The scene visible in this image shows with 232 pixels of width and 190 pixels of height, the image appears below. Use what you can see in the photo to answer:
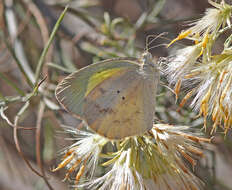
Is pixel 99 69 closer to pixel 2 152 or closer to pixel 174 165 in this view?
pixel 174 165

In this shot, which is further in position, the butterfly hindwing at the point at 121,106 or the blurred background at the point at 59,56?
the blurred background at the point at 59,56

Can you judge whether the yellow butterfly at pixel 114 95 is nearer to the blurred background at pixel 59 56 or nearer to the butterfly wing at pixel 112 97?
the butterfly wing at pixel 112 97

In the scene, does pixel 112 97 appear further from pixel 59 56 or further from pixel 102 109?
pixel 59 56

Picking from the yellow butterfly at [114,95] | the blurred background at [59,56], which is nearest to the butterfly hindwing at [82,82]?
the yellow butterfly at [114,95]

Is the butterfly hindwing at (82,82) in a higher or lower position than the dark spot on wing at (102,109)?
higher

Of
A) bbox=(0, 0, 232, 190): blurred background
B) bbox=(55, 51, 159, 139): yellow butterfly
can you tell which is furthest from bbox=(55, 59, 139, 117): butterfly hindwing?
bbox=(0, 0, 232, 190): blurred background

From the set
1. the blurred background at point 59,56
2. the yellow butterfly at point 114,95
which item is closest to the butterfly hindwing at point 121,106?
the yellow butterfly at point 114,95

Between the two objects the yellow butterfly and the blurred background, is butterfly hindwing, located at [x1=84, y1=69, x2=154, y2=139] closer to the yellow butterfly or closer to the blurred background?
the yellow butterfly

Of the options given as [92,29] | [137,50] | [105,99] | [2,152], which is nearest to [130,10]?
[92,29]

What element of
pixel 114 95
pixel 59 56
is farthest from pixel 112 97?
pixel 59 56

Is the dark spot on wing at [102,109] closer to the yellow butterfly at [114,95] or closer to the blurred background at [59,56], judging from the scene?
the yellow butterfly at [114,95]
